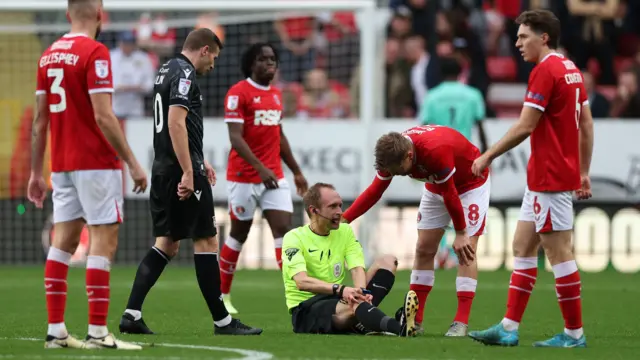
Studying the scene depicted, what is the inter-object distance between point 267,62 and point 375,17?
20.3 feet

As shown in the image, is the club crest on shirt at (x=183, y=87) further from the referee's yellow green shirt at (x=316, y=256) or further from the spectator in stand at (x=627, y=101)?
the spectator in stand at (x=627, y=101)

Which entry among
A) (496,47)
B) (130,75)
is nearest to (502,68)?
(496,47)

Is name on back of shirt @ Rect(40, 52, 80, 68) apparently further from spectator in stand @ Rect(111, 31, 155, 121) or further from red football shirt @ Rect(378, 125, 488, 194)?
spectator in stand @ Rect(111, 31, 155, 121)

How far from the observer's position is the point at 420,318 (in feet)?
30.4

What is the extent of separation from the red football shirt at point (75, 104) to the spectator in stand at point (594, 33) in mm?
13056

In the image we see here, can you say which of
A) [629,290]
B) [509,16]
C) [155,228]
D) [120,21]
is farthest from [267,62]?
[509,16]

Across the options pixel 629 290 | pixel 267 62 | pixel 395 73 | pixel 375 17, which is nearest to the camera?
pixel 267 62

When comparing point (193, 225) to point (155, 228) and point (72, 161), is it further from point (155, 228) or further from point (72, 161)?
point (72, 161)

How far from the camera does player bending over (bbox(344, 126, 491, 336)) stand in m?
8.41

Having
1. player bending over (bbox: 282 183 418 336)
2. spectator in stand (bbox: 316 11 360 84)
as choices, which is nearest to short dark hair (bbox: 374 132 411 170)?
player bending over (bbox: 282 183 418 336)

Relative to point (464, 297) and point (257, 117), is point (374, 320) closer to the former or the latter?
point (464, 297)

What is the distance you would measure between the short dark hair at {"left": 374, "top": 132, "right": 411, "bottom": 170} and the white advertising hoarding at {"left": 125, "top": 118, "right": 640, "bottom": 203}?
8695 mm

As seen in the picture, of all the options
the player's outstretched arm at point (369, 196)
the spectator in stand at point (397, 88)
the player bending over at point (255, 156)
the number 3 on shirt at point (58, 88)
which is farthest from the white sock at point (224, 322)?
the spectator in stand at point (397, 88)

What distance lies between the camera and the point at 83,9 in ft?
24.9
